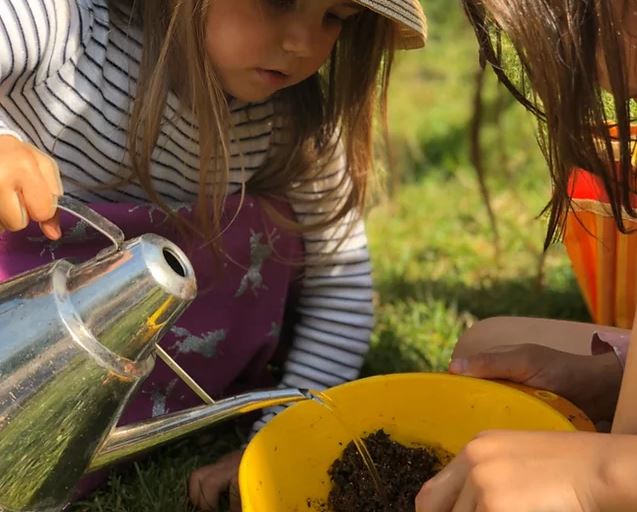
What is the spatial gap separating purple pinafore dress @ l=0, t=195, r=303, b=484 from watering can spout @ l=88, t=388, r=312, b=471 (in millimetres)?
253

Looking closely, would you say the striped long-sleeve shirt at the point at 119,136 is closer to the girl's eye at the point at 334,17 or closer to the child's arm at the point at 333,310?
the child's arm at the point at 333,310

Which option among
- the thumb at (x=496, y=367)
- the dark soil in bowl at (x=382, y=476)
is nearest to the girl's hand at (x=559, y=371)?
the thumb at (x=496, y=367)

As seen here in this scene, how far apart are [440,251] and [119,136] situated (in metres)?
0.81

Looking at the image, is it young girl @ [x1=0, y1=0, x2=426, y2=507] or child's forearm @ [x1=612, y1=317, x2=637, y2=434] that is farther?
young girl @ [x1=0, y1=0, x2=426, y2=507]

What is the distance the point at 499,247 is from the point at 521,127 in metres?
0.50

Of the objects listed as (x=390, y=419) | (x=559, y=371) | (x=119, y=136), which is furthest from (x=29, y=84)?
(x=559, y=371)

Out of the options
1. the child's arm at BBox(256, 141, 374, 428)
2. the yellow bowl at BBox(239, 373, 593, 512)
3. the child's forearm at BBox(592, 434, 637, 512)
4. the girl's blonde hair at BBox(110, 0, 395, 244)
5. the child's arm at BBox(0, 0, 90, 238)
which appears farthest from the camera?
the child's arm at BBox(256, 141, 374, 428)

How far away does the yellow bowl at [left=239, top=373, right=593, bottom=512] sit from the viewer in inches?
41.7

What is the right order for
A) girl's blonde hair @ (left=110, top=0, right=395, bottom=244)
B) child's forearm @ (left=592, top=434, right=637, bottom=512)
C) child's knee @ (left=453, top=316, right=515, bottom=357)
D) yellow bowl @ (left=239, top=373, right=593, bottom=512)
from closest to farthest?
child's forearm @ (left=592, top=434, right=637, bottom=512) < yellow bowl @ (left=239, top=373, right=593, bottom=512) < girl's blonde hair @ (left=110, top=0, right=395, bottom=244) < child's knee @ (left=453, top=316, right=515, bottom=357)

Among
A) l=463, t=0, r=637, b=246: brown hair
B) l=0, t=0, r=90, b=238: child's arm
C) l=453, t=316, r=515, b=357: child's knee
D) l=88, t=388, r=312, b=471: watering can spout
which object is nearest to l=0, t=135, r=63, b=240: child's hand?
l=0, t=0, r=90, b=238: child's arm

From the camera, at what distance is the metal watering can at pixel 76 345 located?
35.4 inches

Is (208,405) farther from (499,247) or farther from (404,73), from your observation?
(404,73)

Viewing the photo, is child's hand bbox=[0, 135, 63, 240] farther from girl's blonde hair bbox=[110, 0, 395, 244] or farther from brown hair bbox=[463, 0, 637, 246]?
brown hair bbox=[463, 0, 637, 246]

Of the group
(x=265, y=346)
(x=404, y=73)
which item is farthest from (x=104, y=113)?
(x=404, y=73)
